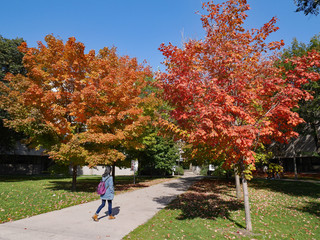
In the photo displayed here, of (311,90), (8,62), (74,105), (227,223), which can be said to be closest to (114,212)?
(227,223)

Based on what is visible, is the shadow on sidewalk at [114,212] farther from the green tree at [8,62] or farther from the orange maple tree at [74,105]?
the green tree at [8,62]

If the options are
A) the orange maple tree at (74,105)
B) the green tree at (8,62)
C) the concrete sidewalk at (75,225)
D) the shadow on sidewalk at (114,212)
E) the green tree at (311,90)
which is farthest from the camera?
the green tree at (8,62)

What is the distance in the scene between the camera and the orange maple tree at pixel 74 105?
11.3m

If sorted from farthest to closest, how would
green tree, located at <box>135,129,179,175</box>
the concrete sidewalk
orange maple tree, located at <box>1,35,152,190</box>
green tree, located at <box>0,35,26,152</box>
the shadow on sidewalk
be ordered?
green tree, located at <box>135,129,179,175</box>
green tree, located at <box>0,35,26,152</box>
orange maple tree, located at <box>1,35,152,190</box>
the shadow on sidewalk
the concrete sidewalk

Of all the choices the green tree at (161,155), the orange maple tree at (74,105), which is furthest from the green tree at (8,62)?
the green tree at (161,155)

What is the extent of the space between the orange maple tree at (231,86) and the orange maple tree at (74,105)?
5.40 metres

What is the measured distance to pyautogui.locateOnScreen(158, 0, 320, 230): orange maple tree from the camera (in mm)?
5852

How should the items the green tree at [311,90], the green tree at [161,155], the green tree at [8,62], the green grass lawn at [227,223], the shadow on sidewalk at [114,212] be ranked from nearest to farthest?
the green grass lawn at [227,223]
the shadow on sidewalk at [114,212]
the green tree at [311,90]
the green tree at [8,62]
the green tree at [161,155]

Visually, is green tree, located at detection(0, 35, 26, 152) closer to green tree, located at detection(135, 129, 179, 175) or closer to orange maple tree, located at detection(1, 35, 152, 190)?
orange maple tree, located at detection(1, 35, 152, 190)

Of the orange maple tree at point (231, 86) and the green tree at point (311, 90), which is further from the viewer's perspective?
the green tree at point (311, 90)

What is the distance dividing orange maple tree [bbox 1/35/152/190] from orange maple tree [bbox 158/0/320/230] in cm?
540

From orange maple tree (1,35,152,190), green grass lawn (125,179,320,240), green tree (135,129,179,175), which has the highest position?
orange maple tree (1,35,152,190)

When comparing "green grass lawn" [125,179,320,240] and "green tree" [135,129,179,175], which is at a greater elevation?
"green tree" [135,129,179,175]

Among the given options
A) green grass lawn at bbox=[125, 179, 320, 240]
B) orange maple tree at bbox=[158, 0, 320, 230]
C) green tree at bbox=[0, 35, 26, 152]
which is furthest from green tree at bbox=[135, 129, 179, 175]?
orange maple tree at bbox=[158, 0, 320, 230]
